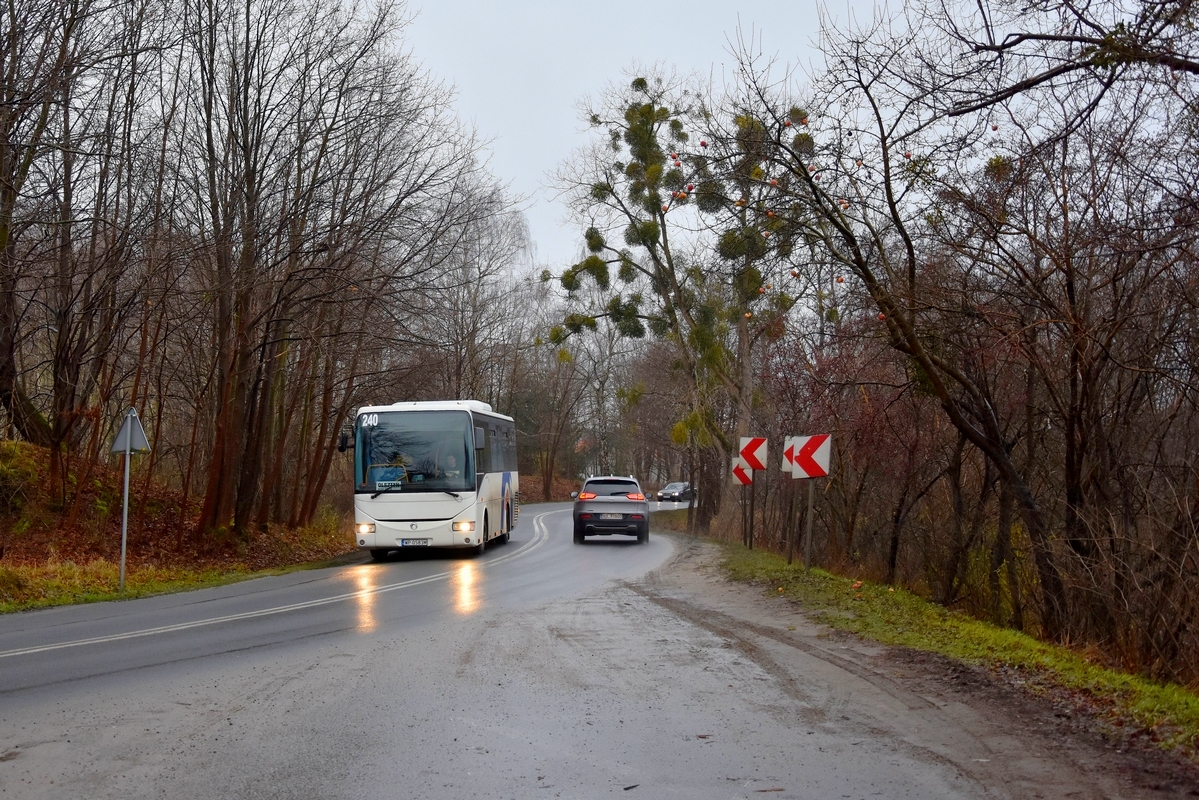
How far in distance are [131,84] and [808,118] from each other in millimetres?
14389

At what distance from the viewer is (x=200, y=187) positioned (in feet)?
75.3

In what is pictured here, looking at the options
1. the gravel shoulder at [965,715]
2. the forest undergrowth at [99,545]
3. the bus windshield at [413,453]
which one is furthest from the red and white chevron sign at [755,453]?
the forest undergrowth at [99,545]

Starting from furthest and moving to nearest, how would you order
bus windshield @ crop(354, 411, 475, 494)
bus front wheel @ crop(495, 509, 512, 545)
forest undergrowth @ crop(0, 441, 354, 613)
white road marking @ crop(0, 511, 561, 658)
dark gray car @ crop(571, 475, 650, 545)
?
1. bus front wheel @ crop(495, 509, 512, 545)
2. dark gray car @ crop(571, 475, 650, 545)
3. bus windshield @ crop(354, 411, 475, 494)
4. forest undergrowth @ crop(0, 441, 354, 613)
5. white road marking @ crop(0, 511, 561, 658)

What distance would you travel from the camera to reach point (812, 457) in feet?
54.7

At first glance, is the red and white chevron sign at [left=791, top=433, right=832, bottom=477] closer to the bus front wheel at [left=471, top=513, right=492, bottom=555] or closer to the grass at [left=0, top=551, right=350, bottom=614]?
the bus front wheel at [left=471, top=513, right=492, bottom=555]

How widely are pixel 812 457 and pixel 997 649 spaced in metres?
6.85

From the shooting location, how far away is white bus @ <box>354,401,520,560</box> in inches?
898

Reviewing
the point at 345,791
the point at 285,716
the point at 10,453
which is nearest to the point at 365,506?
the point at 10,453

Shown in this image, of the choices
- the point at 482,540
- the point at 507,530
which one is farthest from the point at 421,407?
the point at 507,530

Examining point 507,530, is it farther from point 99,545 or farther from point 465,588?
point 465,588

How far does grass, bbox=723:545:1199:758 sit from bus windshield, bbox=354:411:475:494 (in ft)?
24.7

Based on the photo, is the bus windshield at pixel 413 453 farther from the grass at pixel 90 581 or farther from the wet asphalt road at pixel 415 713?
the wet asphalt road at pixel 415 713

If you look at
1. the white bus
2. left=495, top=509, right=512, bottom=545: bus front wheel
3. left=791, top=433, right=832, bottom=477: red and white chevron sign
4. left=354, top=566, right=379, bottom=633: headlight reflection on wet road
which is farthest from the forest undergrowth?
left=791, top=433, right=832, bottom=477: red and white chevron sign

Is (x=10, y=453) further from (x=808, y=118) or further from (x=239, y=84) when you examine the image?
(x=808, y=118)
